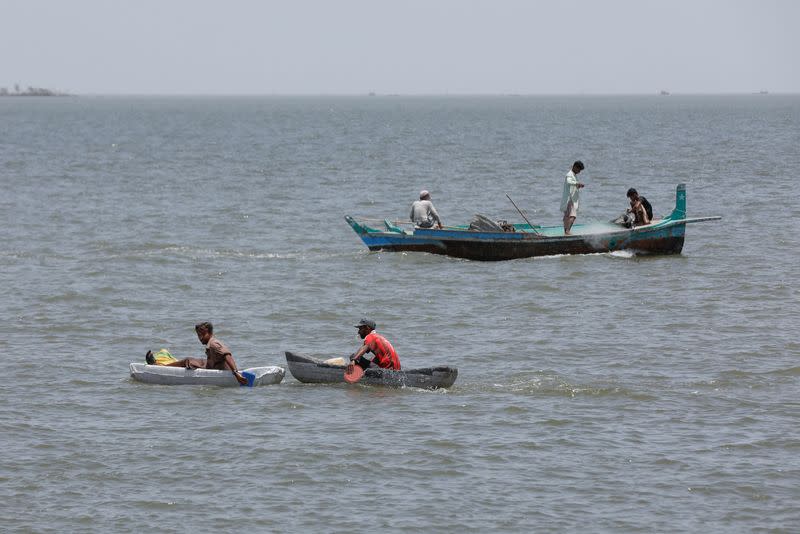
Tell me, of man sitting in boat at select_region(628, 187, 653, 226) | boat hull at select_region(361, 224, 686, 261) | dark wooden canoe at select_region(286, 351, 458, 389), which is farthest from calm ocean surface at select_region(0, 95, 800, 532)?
man sitting in boat at select_region(628, 187, 653, 226)

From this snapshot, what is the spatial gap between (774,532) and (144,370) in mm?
10154

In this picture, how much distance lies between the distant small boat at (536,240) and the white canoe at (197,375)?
12.3 metres

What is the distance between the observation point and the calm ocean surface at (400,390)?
14.6 m

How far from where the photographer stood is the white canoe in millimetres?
19312

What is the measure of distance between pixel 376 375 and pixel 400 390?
44 centimetres

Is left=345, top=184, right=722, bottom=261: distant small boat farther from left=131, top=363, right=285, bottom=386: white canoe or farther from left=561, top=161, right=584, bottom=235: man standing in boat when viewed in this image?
left=131, top=363, right=285, bottom=386: white canoe

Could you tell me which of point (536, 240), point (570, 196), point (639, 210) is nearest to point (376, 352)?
point (536, 240)

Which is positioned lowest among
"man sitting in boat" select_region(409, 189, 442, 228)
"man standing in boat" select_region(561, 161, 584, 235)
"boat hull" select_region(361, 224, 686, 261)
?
"boat hull" select_region(361, 224, 686, 261)

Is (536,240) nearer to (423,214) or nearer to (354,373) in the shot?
(423,214)

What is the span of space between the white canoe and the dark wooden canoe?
0.31 m

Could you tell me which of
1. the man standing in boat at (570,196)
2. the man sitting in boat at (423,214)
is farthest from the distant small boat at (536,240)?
the man standing in boat at (570,196)

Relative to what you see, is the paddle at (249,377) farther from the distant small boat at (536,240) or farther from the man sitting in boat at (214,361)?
the distant small boat at (536,240)

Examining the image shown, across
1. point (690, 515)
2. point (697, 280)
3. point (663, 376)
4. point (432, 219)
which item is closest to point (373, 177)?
point (432, 219)

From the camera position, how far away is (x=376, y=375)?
19.2 m
